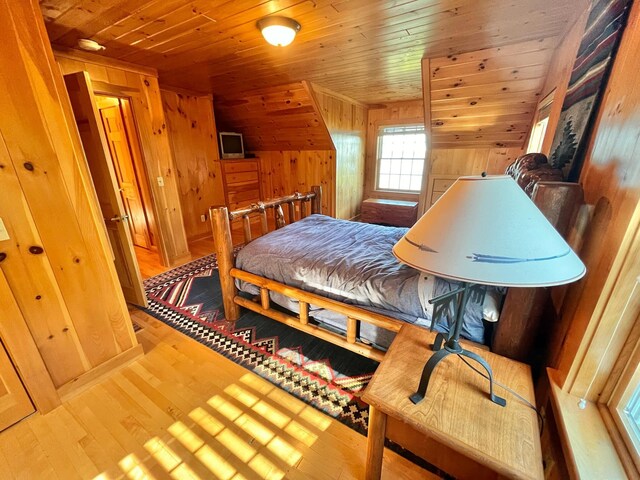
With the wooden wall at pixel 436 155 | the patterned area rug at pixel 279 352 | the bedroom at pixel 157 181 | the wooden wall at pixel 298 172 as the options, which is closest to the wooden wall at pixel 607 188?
the bedroom at pixel 157 181

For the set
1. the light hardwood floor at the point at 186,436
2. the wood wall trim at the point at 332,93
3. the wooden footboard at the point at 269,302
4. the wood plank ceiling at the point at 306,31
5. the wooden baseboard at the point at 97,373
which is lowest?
the light hardwood floor at the point at 186,436

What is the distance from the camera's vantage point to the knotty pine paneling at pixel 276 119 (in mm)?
3491

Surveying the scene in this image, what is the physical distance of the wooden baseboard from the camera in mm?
1509

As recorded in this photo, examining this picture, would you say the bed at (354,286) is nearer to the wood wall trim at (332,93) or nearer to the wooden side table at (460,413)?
the wooden side table at (460,413)

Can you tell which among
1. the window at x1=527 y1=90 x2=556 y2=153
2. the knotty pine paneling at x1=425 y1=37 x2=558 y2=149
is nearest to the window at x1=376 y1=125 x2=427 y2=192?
the knotty pine paneling at x1=425 y1=37 x2=558 y2=149

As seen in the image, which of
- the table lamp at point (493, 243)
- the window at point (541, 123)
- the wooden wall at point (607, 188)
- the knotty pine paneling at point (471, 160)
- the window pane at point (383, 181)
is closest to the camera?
the table lamp at point (493, 243)

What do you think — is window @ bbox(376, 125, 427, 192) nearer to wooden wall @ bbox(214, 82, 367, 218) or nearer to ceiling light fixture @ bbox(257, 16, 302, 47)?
wooden wall @ bbox(214, 82, 367, 218)

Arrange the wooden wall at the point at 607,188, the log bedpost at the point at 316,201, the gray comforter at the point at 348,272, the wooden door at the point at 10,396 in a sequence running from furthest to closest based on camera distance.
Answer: the log bedpost at the point at 316,201, the gray comforter at the point at 348,272, the wooden door at the point at 10,396, the wooden wall at the point at 607,188

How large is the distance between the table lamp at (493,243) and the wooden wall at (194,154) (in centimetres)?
408

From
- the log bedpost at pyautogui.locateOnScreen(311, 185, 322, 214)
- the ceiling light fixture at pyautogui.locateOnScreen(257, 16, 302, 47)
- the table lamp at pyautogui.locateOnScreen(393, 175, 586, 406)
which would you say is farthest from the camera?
the log bedpost at pyautogui.locateOnScreen(311, 185, 322, 214)

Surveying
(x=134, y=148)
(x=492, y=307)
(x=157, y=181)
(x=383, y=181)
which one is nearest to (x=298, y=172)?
(x=383, y=181)

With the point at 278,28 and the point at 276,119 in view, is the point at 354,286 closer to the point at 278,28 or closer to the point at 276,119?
the point at 278,28

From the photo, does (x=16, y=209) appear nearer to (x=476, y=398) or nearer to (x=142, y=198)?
(x=476, y=398)

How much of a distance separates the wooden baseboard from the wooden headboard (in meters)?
2.20
